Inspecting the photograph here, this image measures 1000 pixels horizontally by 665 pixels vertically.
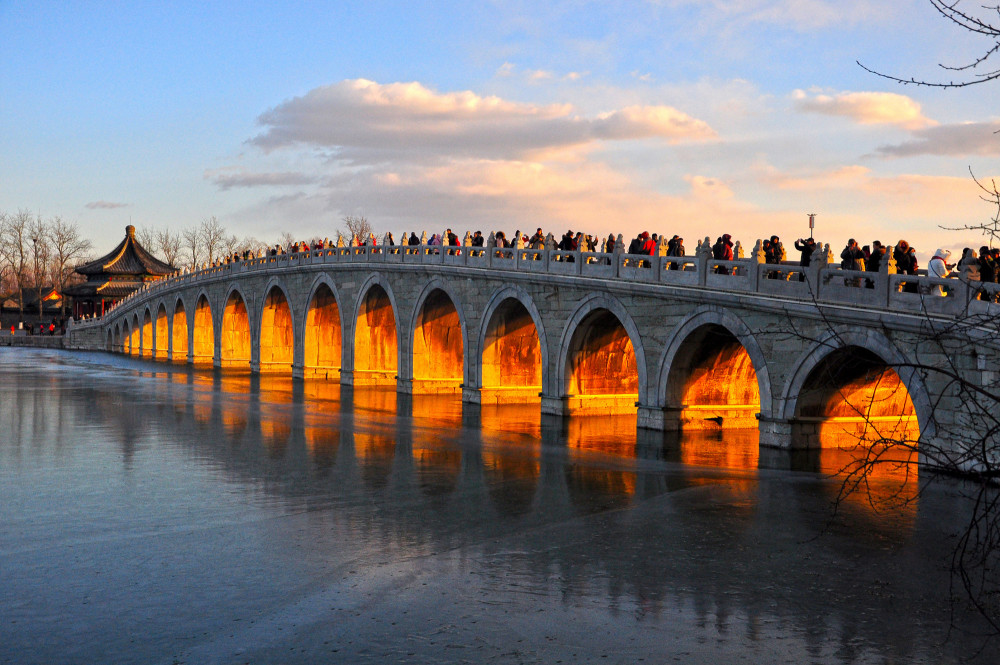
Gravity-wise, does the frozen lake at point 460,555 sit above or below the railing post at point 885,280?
below

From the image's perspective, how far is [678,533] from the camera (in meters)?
12.2

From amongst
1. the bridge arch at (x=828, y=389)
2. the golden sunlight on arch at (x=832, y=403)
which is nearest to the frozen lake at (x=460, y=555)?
A: the golden sunlight on arch at (x=832, y=403)

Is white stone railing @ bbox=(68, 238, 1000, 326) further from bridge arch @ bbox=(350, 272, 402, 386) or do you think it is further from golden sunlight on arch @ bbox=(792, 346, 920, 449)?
bridge arch @ bbox=(350, 272, 402, 386)

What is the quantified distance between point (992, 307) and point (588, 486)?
6513 millimetres

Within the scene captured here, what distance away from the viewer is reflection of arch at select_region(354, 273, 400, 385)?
36281 mm

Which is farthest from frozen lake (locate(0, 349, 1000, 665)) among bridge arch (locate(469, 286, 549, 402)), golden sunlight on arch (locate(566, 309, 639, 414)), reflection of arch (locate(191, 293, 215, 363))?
reflection of arch (locate(191, 293, 215, 363))

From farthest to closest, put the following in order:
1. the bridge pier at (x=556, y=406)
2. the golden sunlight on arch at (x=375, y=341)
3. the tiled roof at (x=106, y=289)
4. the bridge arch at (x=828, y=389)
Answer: the tiled roof at (x=106, y=289), the golden sunlight on arch at (x=375, y=341), the bridge pier at (x=556, y=406), the bridge arch at (x=828, y=389)

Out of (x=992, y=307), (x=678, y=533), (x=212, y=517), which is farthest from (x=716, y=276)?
(x=212, y=517)

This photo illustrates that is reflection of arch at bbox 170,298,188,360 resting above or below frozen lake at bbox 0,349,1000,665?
above

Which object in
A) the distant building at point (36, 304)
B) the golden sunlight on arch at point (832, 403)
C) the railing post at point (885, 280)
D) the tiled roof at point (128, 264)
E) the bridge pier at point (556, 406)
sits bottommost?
the bridge pier at point (556, 406)

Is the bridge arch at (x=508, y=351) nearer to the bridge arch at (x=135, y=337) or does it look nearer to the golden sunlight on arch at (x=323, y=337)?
the golden sunlight on arch at (x=323, y=337)

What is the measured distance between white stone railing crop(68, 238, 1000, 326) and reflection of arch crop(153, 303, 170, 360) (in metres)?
30.1

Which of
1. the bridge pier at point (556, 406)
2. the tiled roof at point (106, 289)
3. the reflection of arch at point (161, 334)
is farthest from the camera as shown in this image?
the tiled roof at point (106, 289)

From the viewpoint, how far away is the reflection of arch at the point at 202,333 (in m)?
54.9
